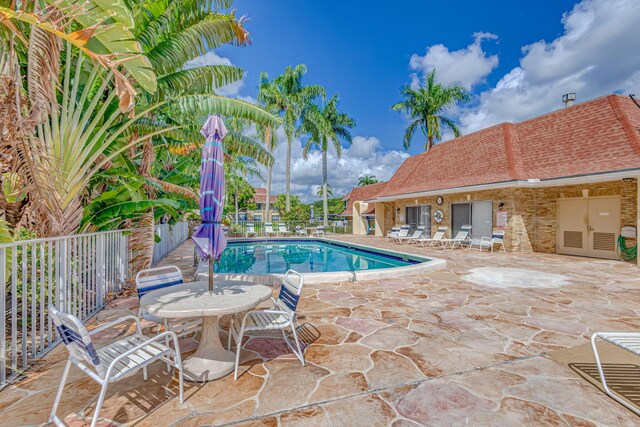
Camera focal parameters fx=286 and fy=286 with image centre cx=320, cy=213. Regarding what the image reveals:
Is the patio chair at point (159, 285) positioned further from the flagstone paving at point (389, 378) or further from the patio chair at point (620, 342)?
the patio chair at point (620, 342)

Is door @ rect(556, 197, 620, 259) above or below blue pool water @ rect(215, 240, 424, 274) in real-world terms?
above

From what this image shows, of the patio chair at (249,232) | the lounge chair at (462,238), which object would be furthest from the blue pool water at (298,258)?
the lounge chair at (462,238)

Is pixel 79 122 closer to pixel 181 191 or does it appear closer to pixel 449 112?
pixel 181 191

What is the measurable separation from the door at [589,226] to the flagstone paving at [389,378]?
7824 millimetres

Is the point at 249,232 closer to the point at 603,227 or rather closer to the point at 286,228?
the point at 286,228

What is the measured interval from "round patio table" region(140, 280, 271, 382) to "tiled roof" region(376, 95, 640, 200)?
1302cm

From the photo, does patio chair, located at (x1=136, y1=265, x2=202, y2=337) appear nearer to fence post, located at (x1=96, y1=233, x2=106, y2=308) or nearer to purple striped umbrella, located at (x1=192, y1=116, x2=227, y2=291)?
purple striped umbrella, located at (x1=192, y1=116, x2=227, y2=291)

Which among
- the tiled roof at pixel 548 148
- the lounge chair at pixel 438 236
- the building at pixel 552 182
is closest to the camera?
the building at pixel 552 182

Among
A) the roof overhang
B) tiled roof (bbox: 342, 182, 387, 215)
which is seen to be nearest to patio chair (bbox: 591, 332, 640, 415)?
the roof overhang

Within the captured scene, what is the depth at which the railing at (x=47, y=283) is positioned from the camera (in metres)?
3.06

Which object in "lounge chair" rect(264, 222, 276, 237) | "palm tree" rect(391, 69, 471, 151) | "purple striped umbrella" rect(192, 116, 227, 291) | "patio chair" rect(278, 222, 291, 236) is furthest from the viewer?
"palm tree" rect(391, 69, 471, 151)

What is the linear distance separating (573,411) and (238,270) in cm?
1022

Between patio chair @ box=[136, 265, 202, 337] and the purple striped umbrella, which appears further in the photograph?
patio chair @ box=[136, 265, 202, 337]

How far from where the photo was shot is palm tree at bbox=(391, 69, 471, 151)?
25.4m
